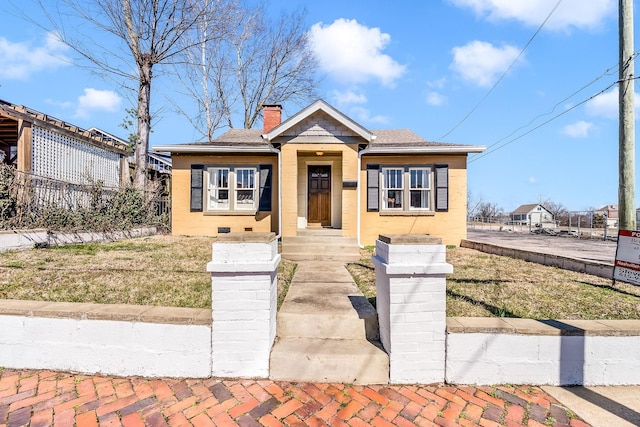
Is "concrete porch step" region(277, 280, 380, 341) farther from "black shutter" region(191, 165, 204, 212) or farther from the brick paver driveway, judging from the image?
"black shutter" region(191, 165, 204, 212)

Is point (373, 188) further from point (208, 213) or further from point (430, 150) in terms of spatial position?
point (208, 213)

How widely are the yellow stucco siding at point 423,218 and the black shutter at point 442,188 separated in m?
0.19

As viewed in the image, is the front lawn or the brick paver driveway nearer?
the brick paver driveway

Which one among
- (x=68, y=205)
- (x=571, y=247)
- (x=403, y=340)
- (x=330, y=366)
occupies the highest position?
(x=68, y=205)

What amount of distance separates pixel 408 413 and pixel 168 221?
11.8 meters

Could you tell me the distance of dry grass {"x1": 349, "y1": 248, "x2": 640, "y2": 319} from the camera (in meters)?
3.35

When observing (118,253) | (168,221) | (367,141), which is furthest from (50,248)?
(367,141)

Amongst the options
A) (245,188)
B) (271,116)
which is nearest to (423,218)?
(245,188)

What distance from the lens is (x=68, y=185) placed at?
8.00 m

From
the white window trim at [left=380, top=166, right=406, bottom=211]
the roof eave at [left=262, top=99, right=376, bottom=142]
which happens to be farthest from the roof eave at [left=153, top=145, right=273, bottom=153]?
the white window trim at [left=380, top=166, right=406, bottom=211]

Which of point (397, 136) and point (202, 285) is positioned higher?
point (397, 136)

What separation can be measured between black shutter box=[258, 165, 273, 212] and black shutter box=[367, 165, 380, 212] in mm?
3427

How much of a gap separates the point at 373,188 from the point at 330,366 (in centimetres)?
792

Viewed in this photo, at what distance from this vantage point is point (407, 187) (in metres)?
9.98
